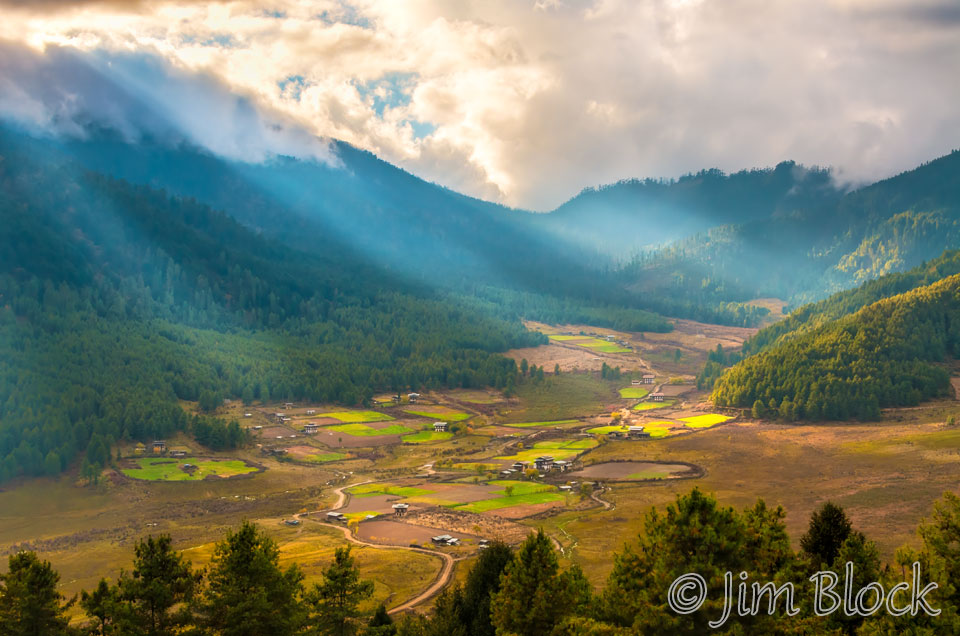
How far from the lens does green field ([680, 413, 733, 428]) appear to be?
527 ft

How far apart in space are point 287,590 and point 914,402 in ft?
500

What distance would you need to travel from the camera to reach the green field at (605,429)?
163 meters

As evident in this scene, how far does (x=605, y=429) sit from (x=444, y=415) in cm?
4514

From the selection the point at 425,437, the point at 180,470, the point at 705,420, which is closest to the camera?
the point at 180,470

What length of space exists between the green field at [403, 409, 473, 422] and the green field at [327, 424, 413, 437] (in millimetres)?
14501

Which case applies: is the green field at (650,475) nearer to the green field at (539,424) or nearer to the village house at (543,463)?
the village house at (543,463)

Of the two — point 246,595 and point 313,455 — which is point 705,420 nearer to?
point 313,455

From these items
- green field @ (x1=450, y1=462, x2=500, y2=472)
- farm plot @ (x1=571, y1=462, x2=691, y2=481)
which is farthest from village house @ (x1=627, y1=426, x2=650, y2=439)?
green field @ (x1=450, y1=462, x2=500, y2=472)

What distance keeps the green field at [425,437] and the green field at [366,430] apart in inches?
137

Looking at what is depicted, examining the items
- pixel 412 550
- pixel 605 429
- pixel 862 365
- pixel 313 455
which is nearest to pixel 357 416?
pixel 313 455

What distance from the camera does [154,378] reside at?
168500 mm

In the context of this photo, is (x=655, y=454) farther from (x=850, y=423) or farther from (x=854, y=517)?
(x=854, y=517)

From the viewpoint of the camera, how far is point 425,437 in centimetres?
16738

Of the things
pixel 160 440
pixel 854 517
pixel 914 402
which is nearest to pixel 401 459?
pixel 160 440
